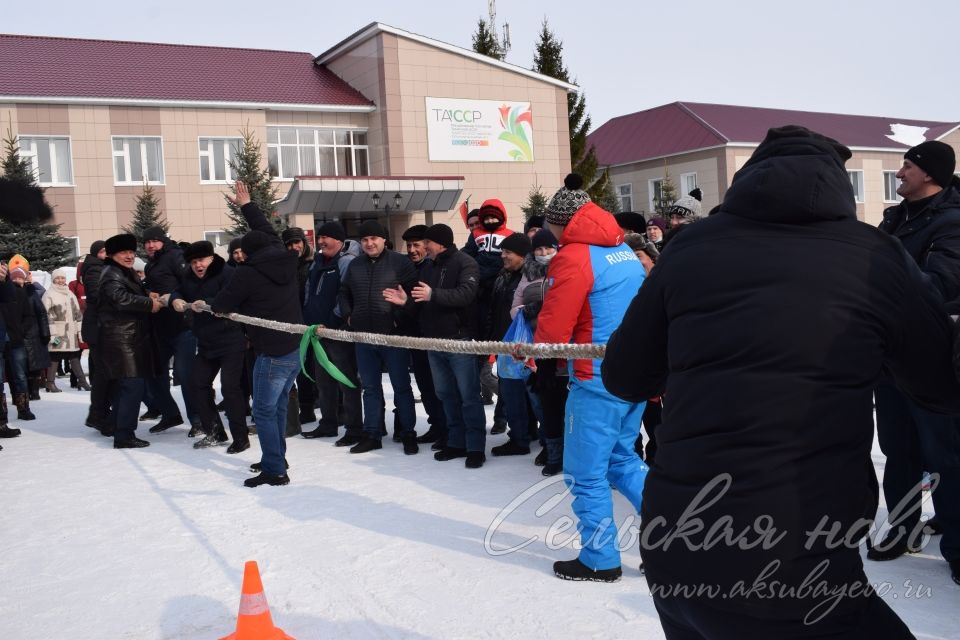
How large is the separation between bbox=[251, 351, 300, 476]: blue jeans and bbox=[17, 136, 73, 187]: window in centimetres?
2424

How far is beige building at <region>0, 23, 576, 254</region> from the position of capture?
93.5 ft

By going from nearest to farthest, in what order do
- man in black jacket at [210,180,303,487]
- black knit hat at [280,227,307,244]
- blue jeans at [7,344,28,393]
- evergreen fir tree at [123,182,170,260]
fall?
man in black jacket at [210,180,303,487], black knit hat at [280,227,307,244], blue jeans at [7,344,28,393], evergreen fir tree at [123,182,170,260]

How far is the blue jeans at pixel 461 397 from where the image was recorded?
7258mm

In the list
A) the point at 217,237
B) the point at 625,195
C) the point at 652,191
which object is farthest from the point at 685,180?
the point at 217,237

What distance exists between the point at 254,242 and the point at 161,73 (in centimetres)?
2773

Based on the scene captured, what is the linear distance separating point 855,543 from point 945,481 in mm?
2495

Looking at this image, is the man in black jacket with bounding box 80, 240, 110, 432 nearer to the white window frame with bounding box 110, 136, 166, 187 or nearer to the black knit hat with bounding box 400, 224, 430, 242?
the black knit hat with bounding box 400, 224, 430, 242

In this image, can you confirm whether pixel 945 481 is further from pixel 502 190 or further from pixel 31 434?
pixel 502 190

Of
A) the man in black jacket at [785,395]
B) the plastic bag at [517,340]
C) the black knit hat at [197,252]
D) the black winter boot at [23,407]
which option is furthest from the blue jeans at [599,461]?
the black winter boot at [23,407]

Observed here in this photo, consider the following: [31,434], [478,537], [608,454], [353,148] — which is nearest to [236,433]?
[31,434]

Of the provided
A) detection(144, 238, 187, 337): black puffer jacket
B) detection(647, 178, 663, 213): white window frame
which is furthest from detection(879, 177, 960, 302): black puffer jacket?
detection(647, 178, 663, 213): white window frame

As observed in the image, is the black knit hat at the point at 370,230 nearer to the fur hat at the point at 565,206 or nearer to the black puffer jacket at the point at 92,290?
the black puffer jacket at the point at 92,290

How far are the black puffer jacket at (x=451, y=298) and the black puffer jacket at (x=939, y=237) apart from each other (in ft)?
12.1

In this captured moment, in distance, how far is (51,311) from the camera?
1338cm
